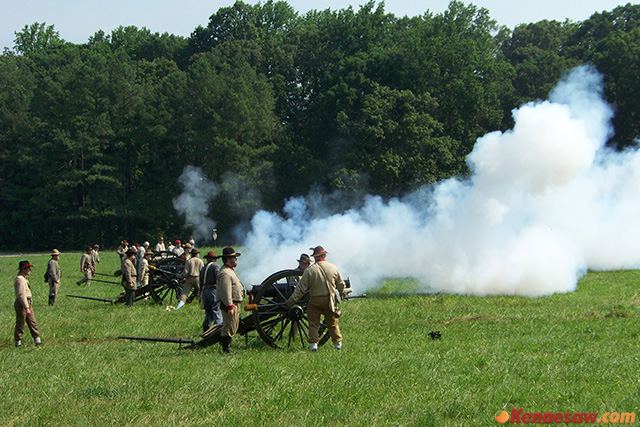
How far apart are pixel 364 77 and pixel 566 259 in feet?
108

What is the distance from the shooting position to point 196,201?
4700 centimetres

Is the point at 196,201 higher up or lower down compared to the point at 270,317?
higher up

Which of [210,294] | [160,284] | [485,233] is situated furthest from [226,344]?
[485,233]

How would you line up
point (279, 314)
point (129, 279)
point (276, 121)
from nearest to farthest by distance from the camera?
1. point (279, 314)
2. point (129, 279)
3. point (276, 121)

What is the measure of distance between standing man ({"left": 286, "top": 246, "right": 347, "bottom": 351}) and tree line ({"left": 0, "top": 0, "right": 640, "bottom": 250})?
31.3 m

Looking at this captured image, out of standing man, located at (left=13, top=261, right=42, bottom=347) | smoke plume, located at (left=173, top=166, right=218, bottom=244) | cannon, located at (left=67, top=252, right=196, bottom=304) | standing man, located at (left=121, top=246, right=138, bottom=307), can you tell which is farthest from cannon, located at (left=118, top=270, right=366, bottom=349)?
smoke plume, located at (left=173, top=166, right=218, bottom=244)

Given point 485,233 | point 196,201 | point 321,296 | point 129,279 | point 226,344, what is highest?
point 196,201

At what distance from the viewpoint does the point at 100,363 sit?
8.84m

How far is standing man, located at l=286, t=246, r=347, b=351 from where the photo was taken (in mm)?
9180

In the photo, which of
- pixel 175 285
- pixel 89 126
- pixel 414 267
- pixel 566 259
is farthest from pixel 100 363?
pixel 89 126

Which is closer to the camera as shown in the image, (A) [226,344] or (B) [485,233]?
(A) [226,344]

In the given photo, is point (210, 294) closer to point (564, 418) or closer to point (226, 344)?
point (226, 344)

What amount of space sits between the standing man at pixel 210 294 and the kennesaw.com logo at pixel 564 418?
5.87 meters

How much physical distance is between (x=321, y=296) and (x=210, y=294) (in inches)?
107
